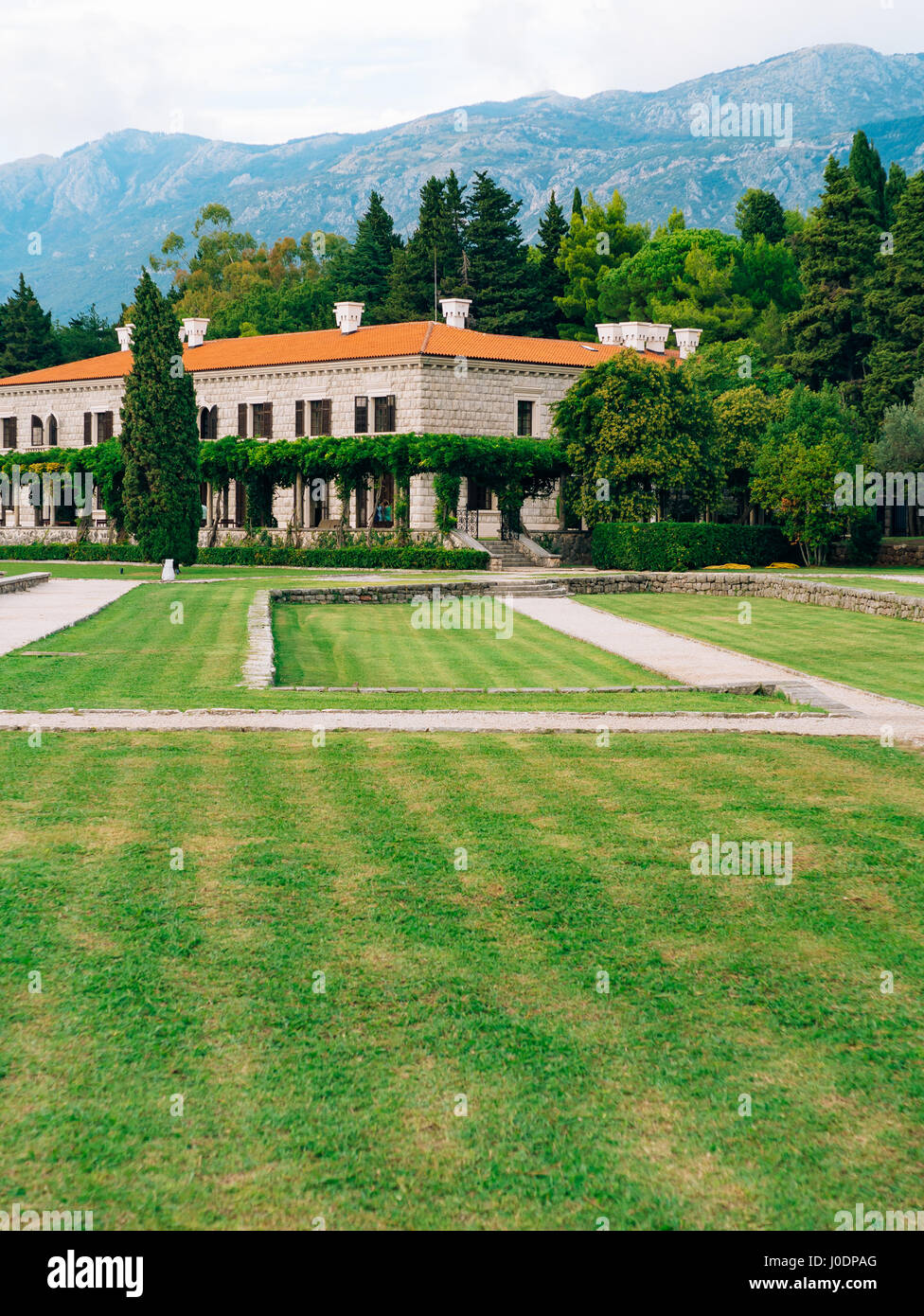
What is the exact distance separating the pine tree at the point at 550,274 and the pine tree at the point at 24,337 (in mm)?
32975

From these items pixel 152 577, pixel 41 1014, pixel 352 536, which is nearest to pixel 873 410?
pixel 352 536

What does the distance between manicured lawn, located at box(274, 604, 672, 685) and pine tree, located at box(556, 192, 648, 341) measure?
2251 inches

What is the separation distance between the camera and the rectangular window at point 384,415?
55.7m

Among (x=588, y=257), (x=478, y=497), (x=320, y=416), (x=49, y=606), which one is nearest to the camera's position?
(x=49, y=606)

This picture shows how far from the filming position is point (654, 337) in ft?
214

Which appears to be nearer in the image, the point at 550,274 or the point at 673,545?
the point at 673,545

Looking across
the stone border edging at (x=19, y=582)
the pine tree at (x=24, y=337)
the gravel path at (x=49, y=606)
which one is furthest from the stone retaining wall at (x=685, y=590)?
the pine tree at (x=24, y=337)

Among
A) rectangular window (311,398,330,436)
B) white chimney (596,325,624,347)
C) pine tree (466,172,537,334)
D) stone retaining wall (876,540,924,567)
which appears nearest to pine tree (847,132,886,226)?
white chimney (596,325,624,347)

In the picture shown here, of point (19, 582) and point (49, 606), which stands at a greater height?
point (19, 582)

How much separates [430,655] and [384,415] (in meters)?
36.1

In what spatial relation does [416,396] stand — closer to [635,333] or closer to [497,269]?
[635,333]

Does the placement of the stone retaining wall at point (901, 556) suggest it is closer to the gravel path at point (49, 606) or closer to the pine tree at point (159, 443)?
the pine tree at point (159, 443)

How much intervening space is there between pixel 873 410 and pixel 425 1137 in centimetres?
5989

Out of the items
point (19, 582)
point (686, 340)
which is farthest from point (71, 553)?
point (686, 340)
